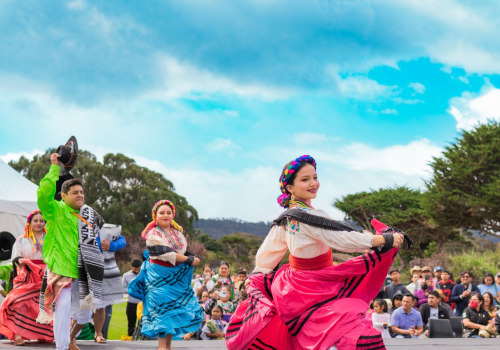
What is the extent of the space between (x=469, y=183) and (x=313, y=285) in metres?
33.7

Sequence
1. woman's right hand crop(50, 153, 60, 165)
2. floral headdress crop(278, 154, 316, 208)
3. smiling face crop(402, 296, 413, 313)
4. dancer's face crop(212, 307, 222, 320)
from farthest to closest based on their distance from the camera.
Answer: dancer's face crop(212, 307, 222, 320) → smiling face crop(402, 296, 413, 313) → woman's right hand crop(50, 153, 60, 165) → floral headdress crop(278, 154, 316, 208)

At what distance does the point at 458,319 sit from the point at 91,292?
6785 millimetres

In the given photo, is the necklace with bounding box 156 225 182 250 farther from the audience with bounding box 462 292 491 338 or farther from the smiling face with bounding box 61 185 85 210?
the audience with bounding box 462 292 491 338

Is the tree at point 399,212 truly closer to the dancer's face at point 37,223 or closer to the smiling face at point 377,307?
the smiling face at point 377,307

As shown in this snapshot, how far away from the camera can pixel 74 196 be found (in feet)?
21.3

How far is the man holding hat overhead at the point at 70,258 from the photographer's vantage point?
6.37 meters

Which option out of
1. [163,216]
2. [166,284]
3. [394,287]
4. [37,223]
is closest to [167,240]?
[163,216]

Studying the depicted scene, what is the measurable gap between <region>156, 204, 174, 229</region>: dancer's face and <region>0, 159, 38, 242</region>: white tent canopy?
8.06 metres

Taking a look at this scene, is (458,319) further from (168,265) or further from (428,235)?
(428,235)

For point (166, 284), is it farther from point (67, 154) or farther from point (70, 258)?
point (67, 154)

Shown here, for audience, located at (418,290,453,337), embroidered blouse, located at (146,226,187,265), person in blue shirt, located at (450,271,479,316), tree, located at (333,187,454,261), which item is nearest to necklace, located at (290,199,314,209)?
embroidered blouse, located at (146,226,187,265)

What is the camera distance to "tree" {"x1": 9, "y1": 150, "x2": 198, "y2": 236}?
49.2 metres

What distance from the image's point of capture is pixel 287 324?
4359 mm

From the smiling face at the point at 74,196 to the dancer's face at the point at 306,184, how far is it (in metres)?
2.81
